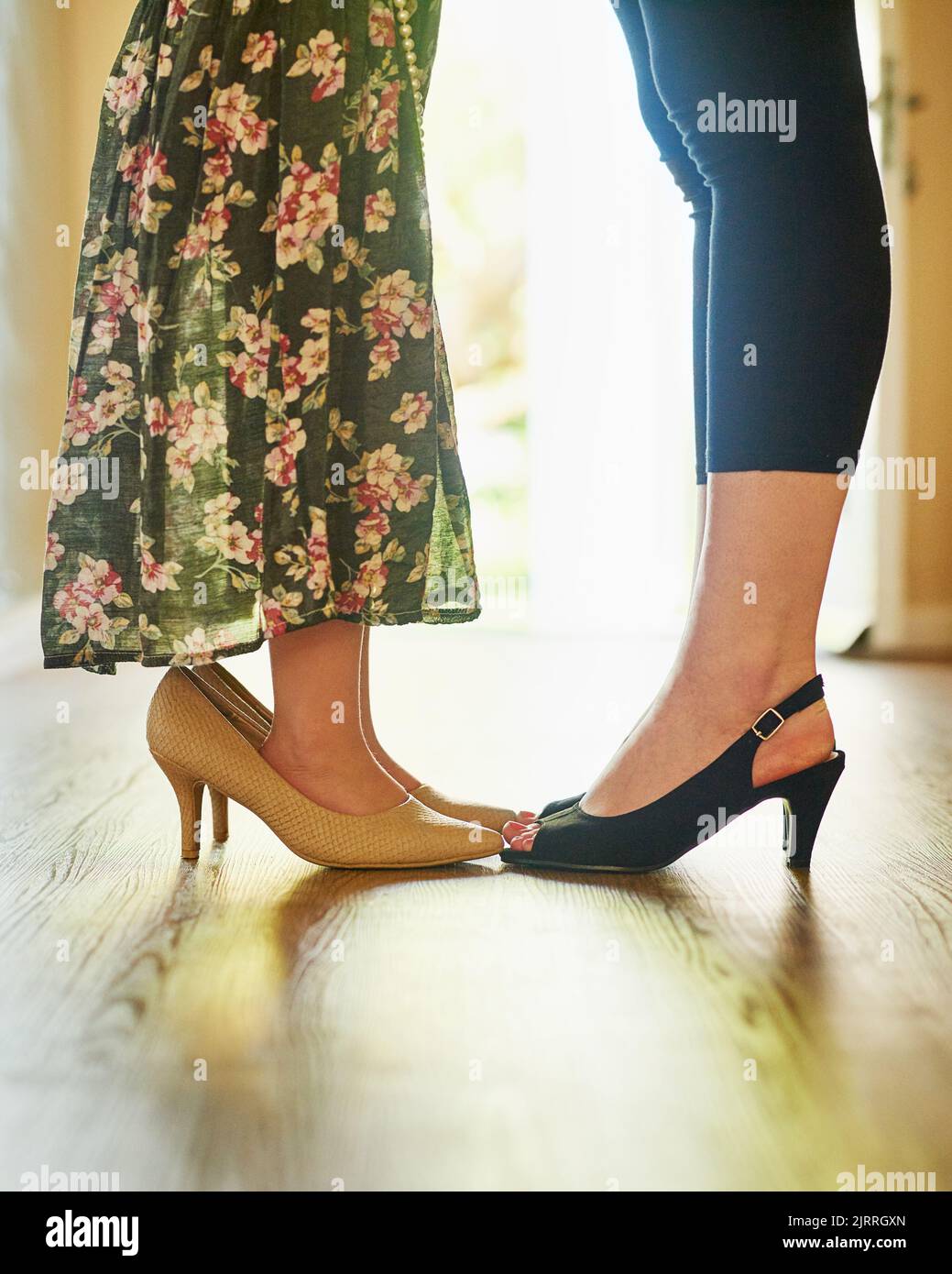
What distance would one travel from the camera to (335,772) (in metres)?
0.85

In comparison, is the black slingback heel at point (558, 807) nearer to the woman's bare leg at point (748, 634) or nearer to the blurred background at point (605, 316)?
the woman's bare leg at point (748, 634)

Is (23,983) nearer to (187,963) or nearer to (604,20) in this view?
(187,963)

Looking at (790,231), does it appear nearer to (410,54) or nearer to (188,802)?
(410,54)

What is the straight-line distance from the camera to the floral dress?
81cm

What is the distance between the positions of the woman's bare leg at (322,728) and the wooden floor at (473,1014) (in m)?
0.06

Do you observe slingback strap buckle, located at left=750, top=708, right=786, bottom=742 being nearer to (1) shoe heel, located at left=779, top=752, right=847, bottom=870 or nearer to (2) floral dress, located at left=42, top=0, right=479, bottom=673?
(1) shoe heel, located at left=779, top=752, right=847, bottom=870

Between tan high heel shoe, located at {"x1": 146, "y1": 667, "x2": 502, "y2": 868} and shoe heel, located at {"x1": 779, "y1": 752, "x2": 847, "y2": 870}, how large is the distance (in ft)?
0.73

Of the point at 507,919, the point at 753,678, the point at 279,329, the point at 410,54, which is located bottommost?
the point at 507,919

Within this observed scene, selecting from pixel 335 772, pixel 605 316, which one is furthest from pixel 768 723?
pixel 605 316

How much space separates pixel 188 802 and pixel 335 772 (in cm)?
12

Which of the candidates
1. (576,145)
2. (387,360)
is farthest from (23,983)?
(576,145)

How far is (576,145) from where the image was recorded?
3051 mm

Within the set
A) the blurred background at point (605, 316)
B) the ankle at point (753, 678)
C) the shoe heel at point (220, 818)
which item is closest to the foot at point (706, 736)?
the ankle at point (753, 678)
